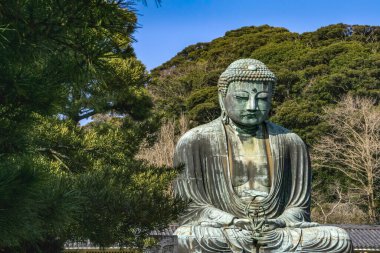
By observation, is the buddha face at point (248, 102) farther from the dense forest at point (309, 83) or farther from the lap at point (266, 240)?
the dense forest at point (309, 83)

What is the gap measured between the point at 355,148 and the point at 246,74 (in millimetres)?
18987

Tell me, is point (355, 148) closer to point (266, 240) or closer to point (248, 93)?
point (248, 93)

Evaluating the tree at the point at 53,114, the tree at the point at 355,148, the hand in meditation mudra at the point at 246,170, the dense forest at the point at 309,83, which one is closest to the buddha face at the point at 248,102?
the hand in meditation mudra at the point at 246,170

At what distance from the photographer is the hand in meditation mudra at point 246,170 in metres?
6.67

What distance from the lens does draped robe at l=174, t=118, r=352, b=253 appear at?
6.51 m

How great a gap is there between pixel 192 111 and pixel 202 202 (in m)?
22.7

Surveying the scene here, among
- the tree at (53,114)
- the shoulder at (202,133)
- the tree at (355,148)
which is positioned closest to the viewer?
the tree at (53,114)

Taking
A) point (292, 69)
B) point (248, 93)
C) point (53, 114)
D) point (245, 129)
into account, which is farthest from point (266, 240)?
point (292, 69)

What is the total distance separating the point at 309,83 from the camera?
102 ft

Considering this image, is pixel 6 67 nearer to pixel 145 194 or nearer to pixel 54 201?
pixel 54 201

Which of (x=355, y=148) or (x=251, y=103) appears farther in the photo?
(x=355, y=148)

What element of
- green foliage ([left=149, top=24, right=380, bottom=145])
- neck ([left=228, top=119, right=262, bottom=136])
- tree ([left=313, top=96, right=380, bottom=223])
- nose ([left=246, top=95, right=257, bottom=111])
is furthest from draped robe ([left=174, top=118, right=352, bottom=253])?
green foliage ([left=149, top=24, right=380, bottom=145])

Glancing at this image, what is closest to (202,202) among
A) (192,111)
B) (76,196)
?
(76,196)

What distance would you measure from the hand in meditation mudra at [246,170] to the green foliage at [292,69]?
20398 mm
